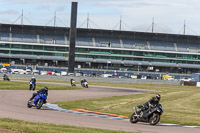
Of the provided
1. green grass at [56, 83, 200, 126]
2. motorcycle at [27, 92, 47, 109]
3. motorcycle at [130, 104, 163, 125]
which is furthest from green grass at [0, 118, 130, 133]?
motorcycle at [27, 92, 47, 109]

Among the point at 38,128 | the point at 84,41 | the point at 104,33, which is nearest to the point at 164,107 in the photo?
the point at 38,128

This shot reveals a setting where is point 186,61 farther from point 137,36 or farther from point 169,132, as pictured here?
point 169,132

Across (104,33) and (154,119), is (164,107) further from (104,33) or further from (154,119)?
(104,33)

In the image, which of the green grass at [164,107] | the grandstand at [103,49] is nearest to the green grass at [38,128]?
the green grass at [164,107]

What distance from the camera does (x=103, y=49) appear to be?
117m

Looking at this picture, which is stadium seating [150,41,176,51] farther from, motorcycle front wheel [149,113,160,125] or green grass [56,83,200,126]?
motorcycle front wheel [149,113,160,125]

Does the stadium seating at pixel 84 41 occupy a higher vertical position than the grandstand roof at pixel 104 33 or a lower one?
lower

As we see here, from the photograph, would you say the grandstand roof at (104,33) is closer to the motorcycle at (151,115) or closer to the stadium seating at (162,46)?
the stadium seating at (162,46)

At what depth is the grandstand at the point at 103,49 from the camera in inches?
4518

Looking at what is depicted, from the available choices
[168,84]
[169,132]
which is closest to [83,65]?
[168,84]

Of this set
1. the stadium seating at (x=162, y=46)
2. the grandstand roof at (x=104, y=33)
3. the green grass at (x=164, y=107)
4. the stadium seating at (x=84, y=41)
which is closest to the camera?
the green grass at (x=164, y=107)

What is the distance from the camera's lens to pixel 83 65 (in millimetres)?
118312

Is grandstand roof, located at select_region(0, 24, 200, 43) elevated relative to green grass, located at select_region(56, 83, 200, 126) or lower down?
elevated

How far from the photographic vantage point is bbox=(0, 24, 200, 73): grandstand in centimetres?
11475
